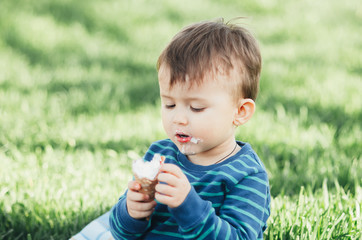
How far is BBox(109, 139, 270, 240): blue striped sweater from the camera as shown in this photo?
163 centimetres

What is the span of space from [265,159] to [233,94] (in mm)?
1476

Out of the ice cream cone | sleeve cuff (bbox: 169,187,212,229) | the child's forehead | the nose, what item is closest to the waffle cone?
the ice cream cone

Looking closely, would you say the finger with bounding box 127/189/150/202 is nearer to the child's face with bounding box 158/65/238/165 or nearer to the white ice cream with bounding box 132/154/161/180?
the white ice cream with bounding box 132/154/161/180

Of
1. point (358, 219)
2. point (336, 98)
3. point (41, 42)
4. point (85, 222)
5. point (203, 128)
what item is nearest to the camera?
point (203, 128)

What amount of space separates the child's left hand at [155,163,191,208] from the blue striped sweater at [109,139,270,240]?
2 cm

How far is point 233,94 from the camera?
1820 millimetres

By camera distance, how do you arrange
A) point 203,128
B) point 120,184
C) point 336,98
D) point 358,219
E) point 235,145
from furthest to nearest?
1. point 336,98
2. point 120,184
3. point 358,219
4. point 235,145
5. point 203,128

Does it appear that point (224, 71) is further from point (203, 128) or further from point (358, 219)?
point (358, 219)

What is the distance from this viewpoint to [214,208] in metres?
1.84

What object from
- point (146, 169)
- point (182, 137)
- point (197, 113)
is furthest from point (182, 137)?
point (146, 169)

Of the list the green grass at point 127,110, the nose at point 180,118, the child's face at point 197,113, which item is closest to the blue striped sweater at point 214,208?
the child's face at point 197,113

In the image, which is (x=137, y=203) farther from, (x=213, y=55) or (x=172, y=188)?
(x=213, y=55)

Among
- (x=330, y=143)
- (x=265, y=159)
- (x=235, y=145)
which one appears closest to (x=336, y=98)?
(x=330, y=143)

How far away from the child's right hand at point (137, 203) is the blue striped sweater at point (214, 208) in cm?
5
